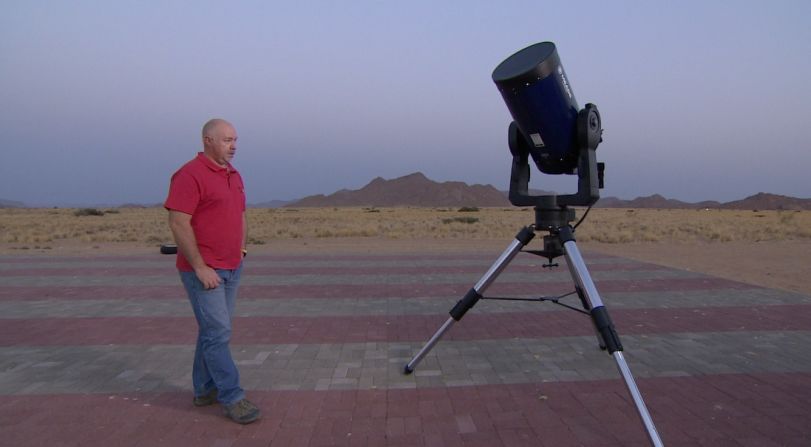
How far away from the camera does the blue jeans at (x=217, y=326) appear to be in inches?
137

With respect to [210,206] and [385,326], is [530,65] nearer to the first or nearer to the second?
[210,206]

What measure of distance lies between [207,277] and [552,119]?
216cm

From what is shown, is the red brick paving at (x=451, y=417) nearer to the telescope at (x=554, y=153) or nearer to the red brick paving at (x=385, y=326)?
the telescope at (x=554, y=153)

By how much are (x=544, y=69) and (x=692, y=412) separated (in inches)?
96.5

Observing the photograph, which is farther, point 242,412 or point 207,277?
point 242,412

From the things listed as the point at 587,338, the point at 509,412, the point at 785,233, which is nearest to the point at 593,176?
the point at 509,412

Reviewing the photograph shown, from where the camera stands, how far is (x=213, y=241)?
3.50 metres

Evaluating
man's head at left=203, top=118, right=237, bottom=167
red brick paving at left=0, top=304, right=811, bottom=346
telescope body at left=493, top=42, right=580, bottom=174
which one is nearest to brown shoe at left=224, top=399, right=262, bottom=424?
man's head at left=203, top=118, right=237, bottom=167

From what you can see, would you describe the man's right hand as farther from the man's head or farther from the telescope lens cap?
the telescope lens cap

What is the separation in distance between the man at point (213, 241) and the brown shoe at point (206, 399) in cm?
33

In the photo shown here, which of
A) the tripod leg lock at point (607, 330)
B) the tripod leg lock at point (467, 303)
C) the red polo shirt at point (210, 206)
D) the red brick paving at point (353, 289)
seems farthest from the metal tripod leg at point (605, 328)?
the red brick paving at point (353, 289)

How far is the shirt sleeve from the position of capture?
3283 millimetres

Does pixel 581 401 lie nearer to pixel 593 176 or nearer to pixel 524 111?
Result: pixel 593 176

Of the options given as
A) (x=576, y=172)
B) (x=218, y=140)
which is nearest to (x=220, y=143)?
(x=218, y=140)
